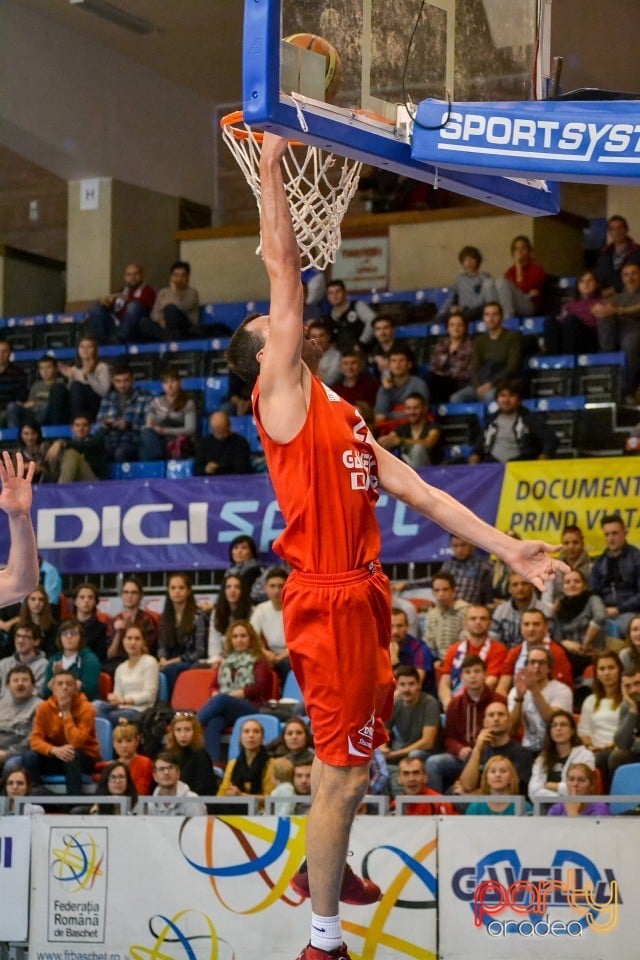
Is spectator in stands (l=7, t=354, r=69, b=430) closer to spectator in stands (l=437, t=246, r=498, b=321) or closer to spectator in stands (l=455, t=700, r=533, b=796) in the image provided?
spectator in stands (l=437, t=246, r=498, b=321)

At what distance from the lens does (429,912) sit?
352 inches

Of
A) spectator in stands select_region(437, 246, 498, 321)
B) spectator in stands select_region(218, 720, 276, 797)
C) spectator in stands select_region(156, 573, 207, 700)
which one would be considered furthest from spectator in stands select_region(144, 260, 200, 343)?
spectator in stands select_region(218, 720, 276, 797)

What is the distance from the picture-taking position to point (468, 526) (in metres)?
5.63

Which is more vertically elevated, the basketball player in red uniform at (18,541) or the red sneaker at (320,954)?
the basketball player in red uniform at (18,541)

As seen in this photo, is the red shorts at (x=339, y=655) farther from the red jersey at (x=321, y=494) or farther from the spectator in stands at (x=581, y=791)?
the spectator in stands at (x=581, y=791)

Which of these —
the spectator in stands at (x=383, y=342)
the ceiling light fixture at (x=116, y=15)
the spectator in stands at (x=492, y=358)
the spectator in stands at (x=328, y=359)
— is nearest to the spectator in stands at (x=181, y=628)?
the spectator in stands at (x=328, y=359)

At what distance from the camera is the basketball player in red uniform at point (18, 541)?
612 cm

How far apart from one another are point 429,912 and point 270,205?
205 inches

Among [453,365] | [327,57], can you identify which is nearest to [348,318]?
[453,365]

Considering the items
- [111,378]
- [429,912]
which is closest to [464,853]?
[429,912]

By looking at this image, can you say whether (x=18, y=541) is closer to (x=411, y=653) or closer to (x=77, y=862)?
(x=77, y=862)

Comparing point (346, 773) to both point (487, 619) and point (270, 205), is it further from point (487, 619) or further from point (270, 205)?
point (487, 619)

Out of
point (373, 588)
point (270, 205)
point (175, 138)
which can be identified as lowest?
point (373, 588)

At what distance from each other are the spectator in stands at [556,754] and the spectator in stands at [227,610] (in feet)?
12.1
